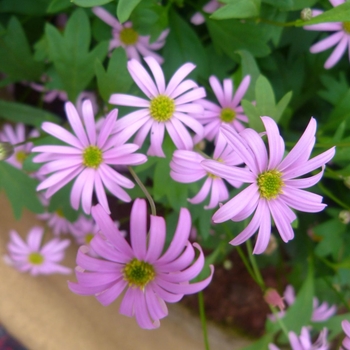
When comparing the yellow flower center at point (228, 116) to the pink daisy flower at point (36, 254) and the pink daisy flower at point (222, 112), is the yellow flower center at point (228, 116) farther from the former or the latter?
the pink daisy flower at point (36, 254)

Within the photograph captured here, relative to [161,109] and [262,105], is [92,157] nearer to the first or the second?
[161,109]

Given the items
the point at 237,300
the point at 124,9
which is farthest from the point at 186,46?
the point at 237,300

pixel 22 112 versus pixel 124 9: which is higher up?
pixel 124 9

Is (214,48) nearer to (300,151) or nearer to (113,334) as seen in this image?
(300,151)

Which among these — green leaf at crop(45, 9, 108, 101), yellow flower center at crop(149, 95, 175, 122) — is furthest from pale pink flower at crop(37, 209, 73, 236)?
yellow flower center at crop(149, 95, 175, 122)

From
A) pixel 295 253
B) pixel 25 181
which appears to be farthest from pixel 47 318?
pixel 295 253

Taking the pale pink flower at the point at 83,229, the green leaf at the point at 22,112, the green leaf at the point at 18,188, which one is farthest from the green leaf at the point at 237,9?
the pale pink flower at the point at 83,229

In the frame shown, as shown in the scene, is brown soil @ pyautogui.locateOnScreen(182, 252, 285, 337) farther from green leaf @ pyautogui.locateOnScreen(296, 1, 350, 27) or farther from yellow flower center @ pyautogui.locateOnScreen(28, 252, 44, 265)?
green leaf @ pyautogui.locateOnScreen(296, 1, 350, 27)
